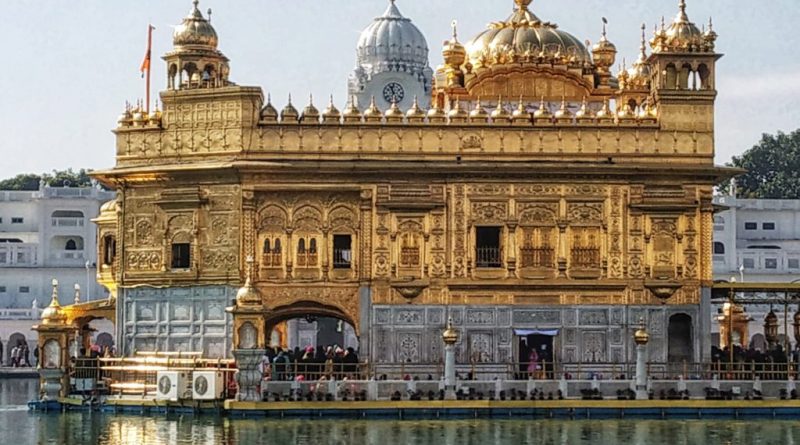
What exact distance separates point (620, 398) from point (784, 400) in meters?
3.51

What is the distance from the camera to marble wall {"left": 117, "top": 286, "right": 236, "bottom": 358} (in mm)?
38375

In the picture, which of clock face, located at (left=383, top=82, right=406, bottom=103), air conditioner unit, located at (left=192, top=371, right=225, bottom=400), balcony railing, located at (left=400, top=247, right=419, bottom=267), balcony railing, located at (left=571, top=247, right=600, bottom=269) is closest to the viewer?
air conditioner unit, located at (left=192, top=371, right=225, bottom=400)

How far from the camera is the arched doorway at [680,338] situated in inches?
1527

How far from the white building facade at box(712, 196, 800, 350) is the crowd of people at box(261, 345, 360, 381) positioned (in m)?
36.1

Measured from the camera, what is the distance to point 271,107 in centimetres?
3912

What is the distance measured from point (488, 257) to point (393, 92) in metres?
46.7

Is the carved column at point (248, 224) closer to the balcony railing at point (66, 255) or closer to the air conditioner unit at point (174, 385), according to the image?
the air conditioner unit at point (174, 385)

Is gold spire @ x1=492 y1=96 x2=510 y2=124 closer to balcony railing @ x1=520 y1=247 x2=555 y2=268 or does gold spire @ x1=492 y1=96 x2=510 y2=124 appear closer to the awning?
balcony railing @ x1=520 y1=247 x2=555 y2=268

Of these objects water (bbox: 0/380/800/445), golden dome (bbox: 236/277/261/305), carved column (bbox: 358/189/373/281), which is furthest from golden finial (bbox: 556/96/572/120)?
→ golden dome (bbox: 236/277/261/305)

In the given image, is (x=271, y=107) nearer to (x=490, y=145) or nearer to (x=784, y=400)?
(x=490, y=145)

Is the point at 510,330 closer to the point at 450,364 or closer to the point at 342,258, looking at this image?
the point at 450,364

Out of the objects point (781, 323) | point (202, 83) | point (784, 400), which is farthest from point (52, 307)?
point (781, 323)

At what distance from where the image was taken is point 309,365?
37.3 metres

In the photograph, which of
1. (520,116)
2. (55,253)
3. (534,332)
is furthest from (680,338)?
(55,253)
